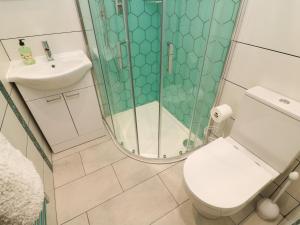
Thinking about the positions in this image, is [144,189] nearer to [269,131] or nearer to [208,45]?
[269,131]

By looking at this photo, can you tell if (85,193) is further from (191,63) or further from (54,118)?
(191,63)

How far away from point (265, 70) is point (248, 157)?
1.75 ft

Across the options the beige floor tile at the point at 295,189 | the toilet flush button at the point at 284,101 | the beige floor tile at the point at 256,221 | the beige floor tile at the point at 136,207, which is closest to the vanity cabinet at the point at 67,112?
the beige floor tile at the point at 136,207

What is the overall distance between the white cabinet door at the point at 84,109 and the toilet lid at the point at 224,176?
101 centimetres

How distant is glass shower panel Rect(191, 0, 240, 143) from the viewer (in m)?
1.15

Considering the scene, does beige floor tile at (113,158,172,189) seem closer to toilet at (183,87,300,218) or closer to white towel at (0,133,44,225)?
toilet at (183,87,300,218)

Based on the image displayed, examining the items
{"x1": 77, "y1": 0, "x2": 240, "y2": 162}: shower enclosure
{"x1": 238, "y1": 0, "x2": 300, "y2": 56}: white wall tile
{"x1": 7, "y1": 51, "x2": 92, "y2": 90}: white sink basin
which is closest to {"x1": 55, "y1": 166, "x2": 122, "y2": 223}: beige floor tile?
{"x1": 77, "y1": 0, "x2": 240, "y2": 162}: shower enclosure

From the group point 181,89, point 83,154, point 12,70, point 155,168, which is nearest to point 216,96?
point 181,89

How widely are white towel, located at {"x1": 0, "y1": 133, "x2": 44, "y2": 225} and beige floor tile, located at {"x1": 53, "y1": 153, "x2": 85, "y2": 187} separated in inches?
41.7

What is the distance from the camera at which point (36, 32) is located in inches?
56.0

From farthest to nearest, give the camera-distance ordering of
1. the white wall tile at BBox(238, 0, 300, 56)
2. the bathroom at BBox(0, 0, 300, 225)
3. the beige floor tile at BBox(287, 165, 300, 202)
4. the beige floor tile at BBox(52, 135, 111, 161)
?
the beige floor tile at BBox(52, 135, 111, 161) → the beige floor tile at BBox(287, 165, 300, 202) → the bathroom at BBox(0, 0, 300, 225) → the white wall tile at BBox(238, 0, 300, 56)

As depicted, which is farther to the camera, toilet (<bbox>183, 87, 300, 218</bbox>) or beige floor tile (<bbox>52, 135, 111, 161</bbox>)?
beige floor tile (<bbox>52, 135, 111, 161</bbox>)

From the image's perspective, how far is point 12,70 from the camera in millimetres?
1332

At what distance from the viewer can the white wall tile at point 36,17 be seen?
130cm
